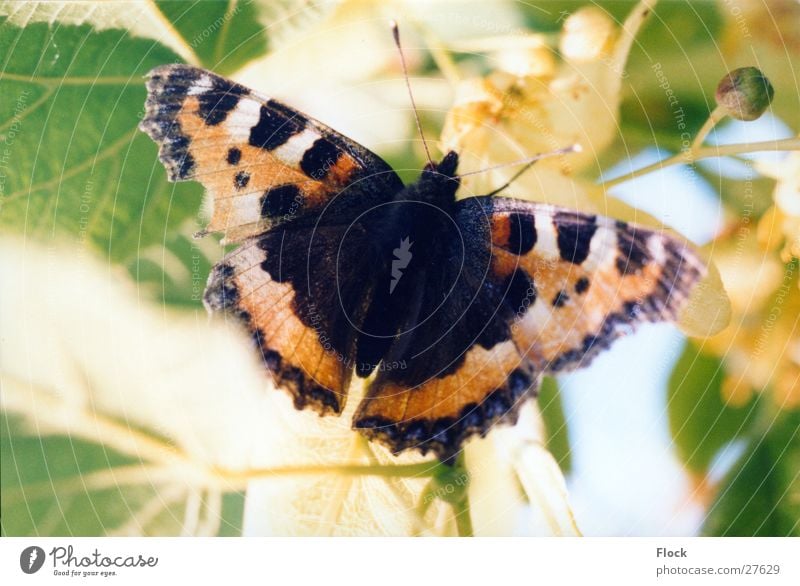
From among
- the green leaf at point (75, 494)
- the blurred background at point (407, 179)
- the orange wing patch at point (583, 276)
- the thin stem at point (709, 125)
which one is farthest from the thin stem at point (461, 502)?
the thin stem at point (709, 125)

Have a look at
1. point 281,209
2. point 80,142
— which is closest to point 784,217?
point 281,209

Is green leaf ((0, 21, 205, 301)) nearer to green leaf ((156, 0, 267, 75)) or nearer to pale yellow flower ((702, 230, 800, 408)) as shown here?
green leaf ((156, 0, 267, 75))

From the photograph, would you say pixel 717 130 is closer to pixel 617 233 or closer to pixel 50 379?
pixel 617 233

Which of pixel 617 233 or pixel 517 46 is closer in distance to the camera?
pixel 617 233

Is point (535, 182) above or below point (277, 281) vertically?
above

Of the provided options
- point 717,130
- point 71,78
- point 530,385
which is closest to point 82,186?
point 71,78

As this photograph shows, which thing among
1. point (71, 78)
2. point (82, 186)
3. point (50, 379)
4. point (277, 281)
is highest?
point (71, 78)

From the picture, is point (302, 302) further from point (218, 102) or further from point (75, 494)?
point (75, 494)
